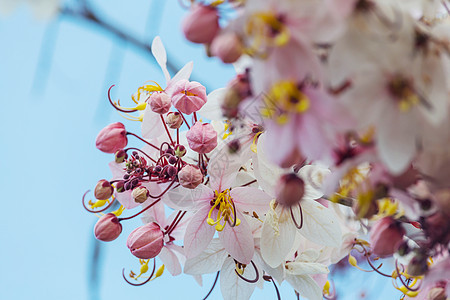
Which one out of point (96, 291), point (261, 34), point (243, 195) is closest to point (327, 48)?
point (261, 34)

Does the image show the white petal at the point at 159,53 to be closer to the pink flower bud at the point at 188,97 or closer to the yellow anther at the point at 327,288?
the pink flower bud at the point at 188,97

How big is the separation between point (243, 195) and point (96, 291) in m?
0.28

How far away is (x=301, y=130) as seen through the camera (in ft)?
0.61

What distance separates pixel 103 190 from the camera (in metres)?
0.36

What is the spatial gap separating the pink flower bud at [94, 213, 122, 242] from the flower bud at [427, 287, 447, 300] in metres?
0.20

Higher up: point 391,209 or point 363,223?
point 391,209

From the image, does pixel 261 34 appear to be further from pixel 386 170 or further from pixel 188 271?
pixel 188 271

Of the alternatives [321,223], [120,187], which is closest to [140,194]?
[120,187]

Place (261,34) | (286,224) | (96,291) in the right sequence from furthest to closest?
(96,291), (286,224), (261,34)

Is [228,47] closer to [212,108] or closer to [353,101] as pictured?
[353,101]

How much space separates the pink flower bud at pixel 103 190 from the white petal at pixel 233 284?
0.10 metres

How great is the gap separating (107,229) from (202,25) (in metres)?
0.19

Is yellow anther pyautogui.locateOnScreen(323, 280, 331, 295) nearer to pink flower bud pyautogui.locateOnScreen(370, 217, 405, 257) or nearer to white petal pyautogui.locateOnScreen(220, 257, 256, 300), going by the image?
white petal pyautogui.locateOnScreen(220, 257, 256, 300)

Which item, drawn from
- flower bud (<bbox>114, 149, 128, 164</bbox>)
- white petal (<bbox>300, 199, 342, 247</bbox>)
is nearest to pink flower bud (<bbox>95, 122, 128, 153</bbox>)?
flower bud (<bbox>114, 149, 128, 164</bbox>)
